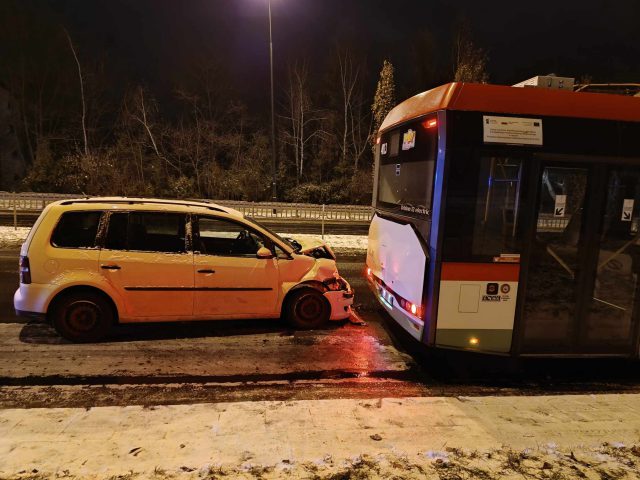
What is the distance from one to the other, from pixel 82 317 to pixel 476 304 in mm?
4568

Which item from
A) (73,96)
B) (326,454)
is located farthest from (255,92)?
(326,454)

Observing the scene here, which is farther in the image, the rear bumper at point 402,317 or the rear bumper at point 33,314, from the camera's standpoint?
the rear bumper at point 33,314

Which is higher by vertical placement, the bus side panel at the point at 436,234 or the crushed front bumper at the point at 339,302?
the bus side panel at the point at 436,234

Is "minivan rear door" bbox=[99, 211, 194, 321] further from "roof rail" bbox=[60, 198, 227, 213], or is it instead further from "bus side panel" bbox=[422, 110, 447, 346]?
"bus side panel" bbox=[422, 110, 447, 346]

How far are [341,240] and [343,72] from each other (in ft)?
79.8

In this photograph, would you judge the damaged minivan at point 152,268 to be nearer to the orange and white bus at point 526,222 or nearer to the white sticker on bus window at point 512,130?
the orange and white bus at point 526,222

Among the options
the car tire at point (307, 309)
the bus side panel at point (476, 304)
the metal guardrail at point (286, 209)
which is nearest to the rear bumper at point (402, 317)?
the bus side panel at point (476, 304)

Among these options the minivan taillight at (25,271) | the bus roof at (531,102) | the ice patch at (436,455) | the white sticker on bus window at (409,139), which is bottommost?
the ice patch at (436,455)

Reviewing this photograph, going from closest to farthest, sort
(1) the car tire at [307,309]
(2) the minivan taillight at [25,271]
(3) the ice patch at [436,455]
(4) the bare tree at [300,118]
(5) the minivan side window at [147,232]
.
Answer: (3) the ice patch at [436,455], (2) the minivan taillight at [25,271], (5) the minivan side window at [147,232], (1) the car tire at [307,309], (4) the bare tree at [300,118]

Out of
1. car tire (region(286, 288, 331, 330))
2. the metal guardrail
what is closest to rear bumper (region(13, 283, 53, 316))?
car tire (region(286, 288, 331, 330))

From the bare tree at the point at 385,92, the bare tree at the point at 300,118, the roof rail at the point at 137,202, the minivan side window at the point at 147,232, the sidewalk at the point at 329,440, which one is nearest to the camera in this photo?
the sidewalk at the point at 329,440

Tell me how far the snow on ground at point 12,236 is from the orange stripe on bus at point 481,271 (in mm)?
12887

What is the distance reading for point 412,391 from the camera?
480 cm

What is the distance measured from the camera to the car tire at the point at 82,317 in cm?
569
